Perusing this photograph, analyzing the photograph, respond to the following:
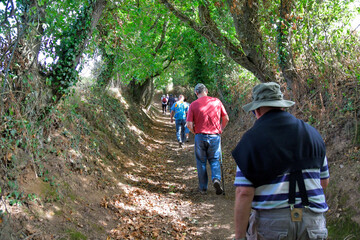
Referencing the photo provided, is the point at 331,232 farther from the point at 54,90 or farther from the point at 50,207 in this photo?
the point at 54,90

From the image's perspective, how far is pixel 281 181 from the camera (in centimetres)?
220

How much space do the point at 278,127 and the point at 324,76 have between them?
5.80 meters

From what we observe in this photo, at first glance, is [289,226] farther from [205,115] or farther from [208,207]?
[205,115]

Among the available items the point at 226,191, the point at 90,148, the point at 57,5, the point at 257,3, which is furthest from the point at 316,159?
the point at 257,3

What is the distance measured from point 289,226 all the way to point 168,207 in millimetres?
4174

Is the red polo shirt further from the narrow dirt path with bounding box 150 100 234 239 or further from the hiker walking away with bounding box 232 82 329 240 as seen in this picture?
the hiker walking away with bounding box 232 82 329 240

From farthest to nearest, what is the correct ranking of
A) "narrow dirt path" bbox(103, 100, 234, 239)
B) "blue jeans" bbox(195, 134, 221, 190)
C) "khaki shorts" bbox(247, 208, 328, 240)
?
1. "blue jeans" bbox(195, 134, 221, 190)
2. "narrow dirt path" bbox(103, 100, 234, 239)
3. "khaki shorts" bbox(247, 208, 328, 240)

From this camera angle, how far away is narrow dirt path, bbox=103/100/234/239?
16.1ft

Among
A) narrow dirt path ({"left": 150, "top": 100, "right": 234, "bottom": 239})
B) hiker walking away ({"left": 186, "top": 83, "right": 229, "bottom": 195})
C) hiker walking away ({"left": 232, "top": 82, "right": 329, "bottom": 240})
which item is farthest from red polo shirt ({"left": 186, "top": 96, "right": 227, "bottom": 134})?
hiker walking away ({"left": 232, "top": 82, "right": 329, "bottom": 240})

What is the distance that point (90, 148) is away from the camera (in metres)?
7.50

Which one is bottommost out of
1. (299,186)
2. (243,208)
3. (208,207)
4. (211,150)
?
(208,207)

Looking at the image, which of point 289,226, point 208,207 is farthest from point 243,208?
point 208,207

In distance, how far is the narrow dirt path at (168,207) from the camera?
16.1 ft

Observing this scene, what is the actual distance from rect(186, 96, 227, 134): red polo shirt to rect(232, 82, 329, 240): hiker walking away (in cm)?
395
